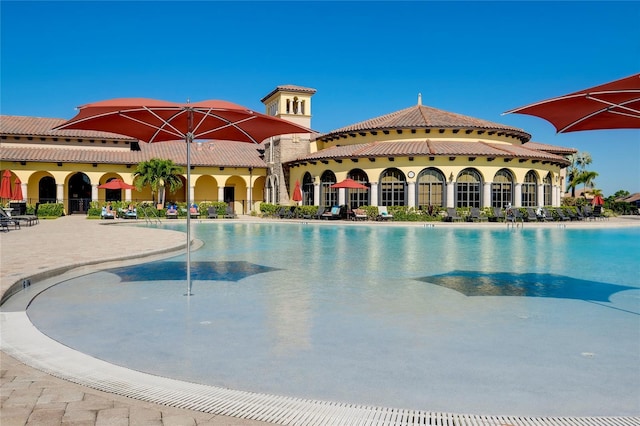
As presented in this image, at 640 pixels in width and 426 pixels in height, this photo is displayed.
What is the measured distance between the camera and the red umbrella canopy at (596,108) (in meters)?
5.89

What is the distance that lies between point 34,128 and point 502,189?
34.3m

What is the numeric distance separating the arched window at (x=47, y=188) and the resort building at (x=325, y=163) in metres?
0.07

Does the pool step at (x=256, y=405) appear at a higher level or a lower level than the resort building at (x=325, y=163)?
lower

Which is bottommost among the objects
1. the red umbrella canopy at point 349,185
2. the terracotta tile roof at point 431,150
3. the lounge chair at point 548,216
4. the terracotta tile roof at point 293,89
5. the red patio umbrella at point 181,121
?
the lounge chair at point 548,216

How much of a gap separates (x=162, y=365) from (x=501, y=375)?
296 cm

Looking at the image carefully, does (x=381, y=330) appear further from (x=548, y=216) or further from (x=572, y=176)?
(x=572, y=176)

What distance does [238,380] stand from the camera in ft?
13.9

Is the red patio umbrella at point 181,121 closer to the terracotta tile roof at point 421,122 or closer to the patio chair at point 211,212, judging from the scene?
the patio chair at point 211,212

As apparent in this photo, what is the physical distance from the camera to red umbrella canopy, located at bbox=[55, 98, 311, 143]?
7.52m

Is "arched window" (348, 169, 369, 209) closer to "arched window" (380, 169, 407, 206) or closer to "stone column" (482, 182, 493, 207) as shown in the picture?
"arched window" (380, 169, 407, 206)

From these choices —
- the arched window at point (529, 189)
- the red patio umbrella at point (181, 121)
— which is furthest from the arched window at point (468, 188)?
the red patio umbrella at point (181, 121)

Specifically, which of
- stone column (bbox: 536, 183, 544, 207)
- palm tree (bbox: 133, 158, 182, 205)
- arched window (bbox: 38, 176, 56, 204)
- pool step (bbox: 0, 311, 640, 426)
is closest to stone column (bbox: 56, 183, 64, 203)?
arched window (bbox: 38, 176, 56, 204)

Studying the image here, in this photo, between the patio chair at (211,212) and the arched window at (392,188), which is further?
the patio chair at (211,212)

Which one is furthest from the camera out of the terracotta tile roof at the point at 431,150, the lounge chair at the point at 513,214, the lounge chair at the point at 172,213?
the lounge chair at the point at 172,213
